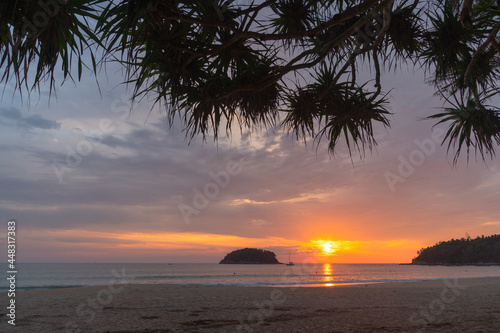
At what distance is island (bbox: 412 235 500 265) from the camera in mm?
78062

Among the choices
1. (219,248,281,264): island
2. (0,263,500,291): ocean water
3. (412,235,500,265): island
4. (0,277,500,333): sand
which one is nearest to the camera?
(0,277,500,333): sand

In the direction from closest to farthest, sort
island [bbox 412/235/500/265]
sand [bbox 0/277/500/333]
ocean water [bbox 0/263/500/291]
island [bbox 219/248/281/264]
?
sand [bbox 0/277/500/333] → ocean water [bbox 0/263/500/291] → island [bbox 412/235/500/265] → island [bbox 219/248/281/264]

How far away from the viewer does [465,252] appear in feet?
270

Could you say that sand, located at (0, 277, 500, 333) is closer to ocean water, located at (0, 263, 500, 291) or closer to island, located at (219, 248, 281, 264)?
ocean water, located at (0, 263, 500, 291)

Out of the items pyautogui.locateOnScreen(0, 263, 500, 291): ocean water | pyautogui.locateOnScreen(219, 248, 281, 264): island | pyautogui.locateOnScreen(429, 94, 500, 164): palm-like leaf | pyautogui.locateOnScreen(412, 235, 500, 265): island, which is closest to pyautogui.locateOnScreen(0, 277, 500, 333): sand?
pyautogui.locateOnScreen(429, 94, 500, 164): palm-like leaf

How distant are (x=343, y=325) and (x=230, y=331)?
46.6 inches

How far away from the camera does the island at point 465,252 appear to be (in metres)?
78.1

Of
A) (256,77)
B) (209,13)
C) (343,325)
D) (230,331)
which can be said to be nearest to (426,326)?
(343,325)

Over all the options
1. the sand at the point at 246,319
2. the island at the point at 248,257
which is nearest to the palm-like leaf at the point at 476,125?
the sand at the point at 246,319

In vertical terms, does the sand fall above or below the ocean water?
above

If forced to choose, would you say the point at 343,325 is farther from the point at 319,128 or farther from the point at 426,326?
the point at 319,128

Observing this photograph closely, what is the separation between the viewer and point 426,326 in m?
3.57

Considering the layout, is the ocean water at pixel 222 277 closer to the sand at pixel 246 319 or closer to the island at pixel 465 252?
the sand at pixel 246 319

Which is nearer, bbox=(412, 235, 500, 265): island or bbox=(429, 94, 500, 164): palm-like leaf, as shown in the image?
bbox=(429, 94, 500, 164): palm-like leaf
